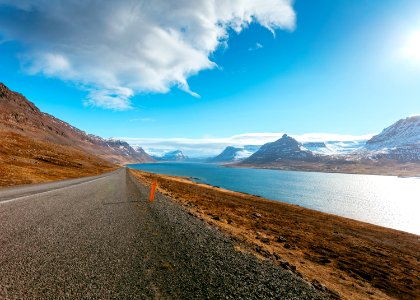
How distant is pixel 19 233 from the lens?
Answer: 33.4ft

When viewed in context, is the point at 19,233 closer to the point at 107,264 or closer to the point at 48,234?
the point at 48,234

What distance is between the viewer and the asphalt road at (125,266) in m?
6.14

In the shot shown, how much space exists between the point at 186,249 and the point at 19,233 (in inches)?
279

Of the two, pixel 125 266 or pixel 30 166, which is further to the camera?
pixel 30 166

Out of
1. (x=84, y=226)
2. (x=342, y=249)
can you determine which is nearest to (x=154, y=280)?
(x=84, y=226)

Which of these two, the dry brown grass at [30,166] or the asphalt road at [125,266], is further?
the dry brown grass at [30,166]

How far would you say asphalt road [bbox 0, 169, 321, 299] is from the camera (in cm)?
614

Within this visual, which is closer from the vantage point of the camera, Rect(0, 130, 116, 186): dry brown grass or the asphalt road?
the asphalt road

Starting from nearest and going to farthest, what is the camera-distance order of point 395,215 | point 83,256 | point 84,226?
point 83,256 < point 84,226 < point 395,215

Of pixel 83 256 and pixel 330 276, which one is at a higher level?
pixel 83 256

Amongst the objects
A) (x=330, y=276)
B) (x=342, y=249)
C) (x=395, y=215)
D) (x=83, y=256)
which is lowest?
(x=395, y=215)

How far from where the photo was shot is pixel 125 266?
24.8 ft

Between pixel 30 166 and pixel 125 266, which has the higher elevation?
pixel 30 166

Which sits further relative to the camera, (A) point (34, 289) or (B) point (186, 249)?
(B) point (186, 249)
